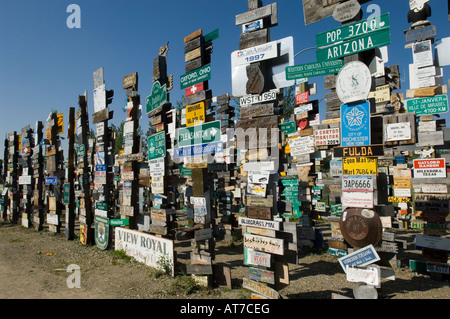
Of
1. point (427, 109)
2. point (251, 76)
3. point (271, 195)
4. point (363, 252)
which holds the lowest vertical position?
point (363, 252)

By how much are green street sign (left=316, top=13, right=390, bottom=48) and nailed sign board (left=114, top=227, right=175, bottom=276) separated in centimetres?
518

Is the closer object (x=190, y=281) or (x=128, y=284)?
(x=190, y=281)

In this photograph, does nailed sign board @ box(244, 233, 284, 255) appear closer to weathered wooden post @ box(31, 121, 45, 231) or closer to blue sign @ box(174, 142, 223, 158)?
blue sign @ box(174, 142, 223, 158)

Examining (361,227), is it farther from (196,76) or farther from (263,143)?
(196,76)

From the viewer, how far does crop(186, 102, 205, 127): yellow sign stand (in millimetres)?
7004

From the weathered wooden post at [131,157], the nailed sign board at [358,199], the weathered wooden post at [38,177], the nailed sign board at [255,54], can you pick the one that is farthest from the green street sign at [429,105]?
the weathered wooden post at [38,177]

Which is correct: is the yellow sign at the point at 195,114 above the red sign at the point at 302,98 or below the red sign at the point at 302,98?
below

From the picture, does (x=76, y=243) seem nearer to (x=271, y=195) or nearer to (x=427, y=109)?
(x=271, y=195)

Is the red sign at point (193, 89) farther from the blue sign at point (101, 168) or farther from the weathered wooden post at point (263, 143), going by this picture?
the blue sign at point (101, 168)

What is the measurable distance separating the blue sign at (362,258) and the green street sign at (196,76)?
448 cm

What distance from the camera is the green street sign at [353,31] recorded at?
433cm

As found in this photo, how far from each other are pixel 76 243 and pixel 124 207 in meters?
3.57

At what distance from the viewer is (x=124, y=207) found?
31.8ft
